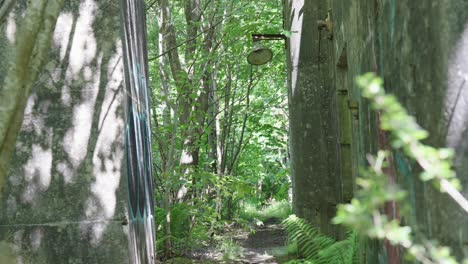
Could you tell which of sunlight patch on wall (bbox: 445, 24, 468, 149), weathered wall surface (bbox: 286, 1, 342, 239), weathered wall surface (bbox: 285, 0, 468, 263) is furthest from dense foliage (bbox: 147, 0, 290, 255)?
sunlight patch on wall (bbox: 445, 24, 468, 149)

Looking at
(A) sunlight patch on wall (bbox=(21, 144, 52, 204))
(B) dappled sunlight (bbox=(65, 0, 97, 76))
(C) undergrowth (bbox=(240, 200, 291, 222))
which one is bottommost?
(C) undergrowth (bbox=(240, 200, 291, 222))

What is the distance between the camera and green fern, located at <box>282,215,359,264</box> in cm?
487

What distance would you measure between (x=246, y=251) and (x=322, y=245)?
495cm

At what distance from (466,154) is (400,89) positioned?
0.64 meters

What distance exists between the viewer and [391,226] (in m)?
0.99

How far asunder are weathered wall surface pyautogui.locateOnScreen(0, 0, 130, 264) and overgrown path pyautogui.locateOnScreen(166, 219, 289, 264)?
4.87 meters

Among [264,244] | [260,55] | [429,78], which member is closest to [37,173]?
[429,78]

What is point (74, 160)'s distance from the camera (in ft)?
13.4

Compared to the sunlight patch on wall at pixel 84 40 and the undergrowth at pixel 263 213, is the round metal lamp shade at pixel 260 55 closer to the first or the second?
the sunlight patch on wall at pixel 84 40

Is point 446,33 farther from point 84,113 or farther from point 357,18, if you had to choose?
point 84,113

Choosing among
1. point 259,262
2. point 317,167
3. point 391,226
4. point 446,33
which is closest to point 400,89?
point 446,33

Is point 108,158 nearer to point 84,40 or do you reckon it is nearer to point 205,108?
point 84,40

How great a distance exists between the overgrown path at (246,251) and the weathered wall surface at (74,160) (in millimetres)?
4871

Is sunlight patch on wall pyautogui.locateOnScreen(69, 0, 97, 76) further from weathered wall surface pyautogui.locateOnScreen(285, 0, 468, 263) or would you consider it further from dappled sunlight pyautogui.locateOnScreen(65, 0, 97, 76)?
weathered wall surface pyautogui.locateOnScreen(285, 0, 468, 263)
